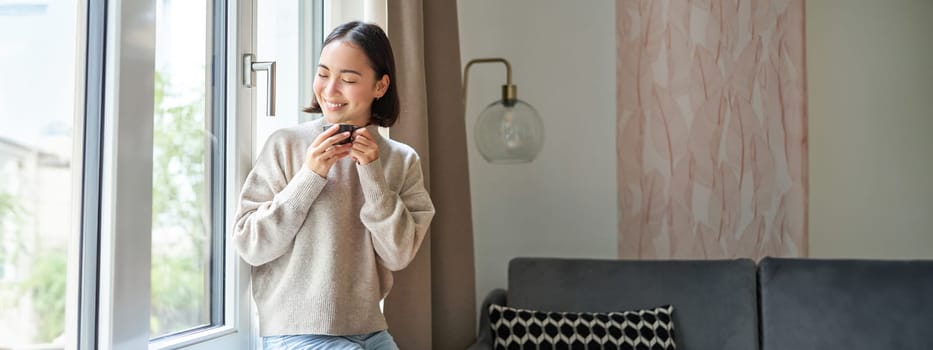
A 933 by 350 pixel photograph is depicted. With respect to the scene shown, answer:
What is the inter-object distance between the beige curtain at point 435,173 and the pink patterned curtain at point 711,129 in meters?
0.87

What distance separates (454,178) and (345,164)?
28.2 inches

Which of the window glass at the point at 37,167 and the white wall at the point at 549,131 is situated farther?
the white wall at the point at 549,131

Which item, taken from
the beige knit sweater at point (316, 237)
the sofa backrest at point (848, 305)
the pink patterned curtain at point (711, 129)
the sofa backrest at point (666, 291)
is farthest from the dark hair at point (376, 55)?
the pink patterned curtain at point (711, 129)

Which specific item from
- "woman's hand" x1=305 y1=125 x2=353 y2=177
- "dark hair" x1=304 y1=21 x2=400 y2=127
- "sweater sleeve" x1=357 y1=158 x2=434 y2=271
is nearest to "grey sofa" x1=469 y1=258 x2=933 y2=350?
Result: "sweater sleeve" x1=357 y1=158 x2=434 y2=271

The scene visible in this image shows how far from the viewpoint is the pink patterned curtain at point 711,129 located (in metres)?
2.75

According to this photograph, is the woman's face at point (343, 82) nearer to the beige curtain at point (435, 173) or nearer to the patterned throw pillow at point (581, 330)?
the beige curtain at point (435, 173)

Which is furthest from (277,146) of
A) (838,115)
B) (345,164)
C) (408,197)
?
(838,115)

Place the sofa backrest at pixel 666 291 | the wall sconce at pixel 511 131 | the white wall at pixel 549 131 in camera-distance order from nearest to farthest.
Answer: the sofa backrest at pixel 666 291 < the wall sconce at pixel 511 131 < the white wall at pixel 549 131

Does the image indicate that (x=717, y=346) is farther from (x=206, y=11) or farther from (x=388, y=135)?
(x=206, y=11)

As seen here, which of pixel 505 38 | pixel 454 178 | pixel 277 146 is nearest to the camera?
pixel 277 146

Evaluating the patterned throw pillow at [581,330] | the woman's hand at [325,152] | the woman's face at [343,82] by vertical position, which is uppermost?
the woman's face at [343,82]

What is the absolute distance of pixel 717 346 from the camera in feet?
7.31

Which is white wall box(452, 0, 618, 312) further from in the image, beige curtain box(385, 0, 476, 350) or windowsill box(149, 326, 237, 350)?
windowsill box(149, 326, 237, 350)

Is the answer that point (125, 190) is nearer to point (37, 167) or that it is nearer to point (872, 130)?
point (37, 167)
